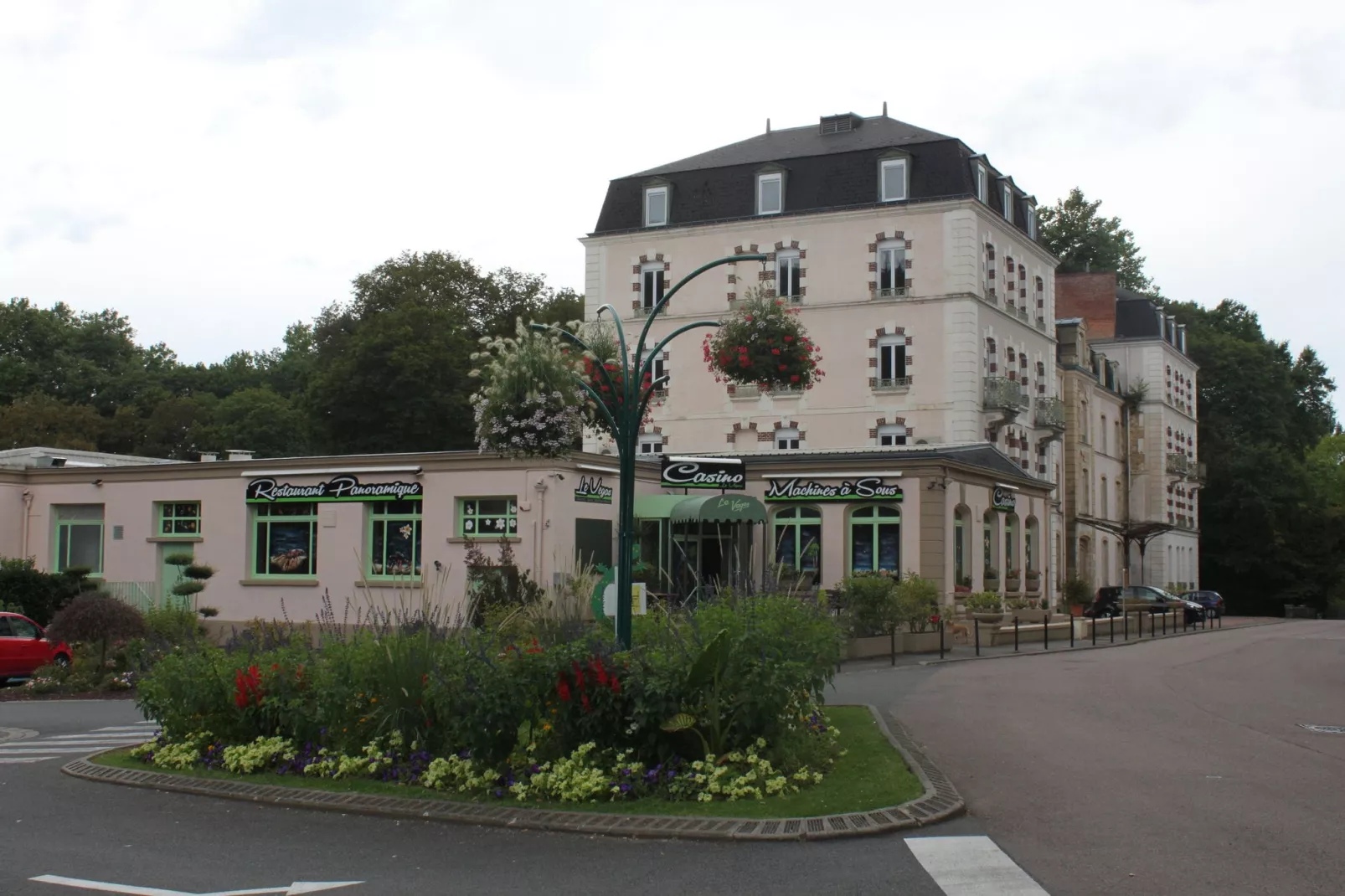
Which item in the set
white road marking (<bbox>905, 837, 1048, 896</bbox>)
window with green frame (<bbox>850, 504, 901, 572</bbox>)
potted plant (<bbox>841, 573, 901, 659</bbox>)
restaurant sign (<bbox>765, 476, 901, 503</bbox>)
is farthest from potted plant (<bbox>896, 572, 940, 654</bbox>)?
white road marking (<bbox>905, 837, 1048, 896</bbox>)

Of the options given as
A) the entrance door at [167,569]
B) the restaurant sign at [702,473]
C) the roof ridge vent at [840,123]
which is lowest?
the entrance door at [167,569]

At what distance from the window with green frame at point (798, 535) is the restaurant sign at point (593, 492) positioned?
192 inches

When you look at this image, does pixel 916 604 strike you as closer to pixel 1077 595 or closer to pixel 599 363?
pixel 599 363

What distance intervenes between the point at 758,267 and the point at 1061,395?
15983mm

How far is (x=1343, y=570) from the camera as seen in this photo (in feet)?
225

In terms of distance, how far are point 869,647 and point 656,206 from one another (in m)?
25.8

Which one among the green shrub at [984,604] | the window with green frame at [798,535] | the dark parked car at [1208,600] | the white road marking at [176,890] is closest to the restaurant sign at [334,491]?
the window with green frame at [798,535]

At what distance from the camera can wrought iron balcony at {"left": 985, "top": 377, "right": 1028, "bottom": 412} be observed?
45.4 m

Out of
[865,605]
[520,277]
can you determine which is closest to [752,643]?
[865,605]

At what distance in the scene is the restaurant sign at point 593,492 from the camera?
3197 centimetres

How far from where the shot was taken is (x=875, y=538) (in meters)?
34.8

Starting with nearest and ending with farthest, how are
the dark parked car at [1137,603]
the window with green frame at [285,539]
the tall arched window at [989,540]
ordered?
1. the window with green frame at [285,539]
2. the tall arched window at [989,540]
3. the dark parked car at [1137,603]

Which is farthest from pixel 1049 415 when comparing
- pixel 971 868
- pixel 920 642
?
pixel 971 868

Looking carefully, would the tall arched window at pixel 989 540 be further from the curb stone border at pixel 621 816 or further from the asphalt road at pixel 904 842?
the curb stone border at pixel 621 816
